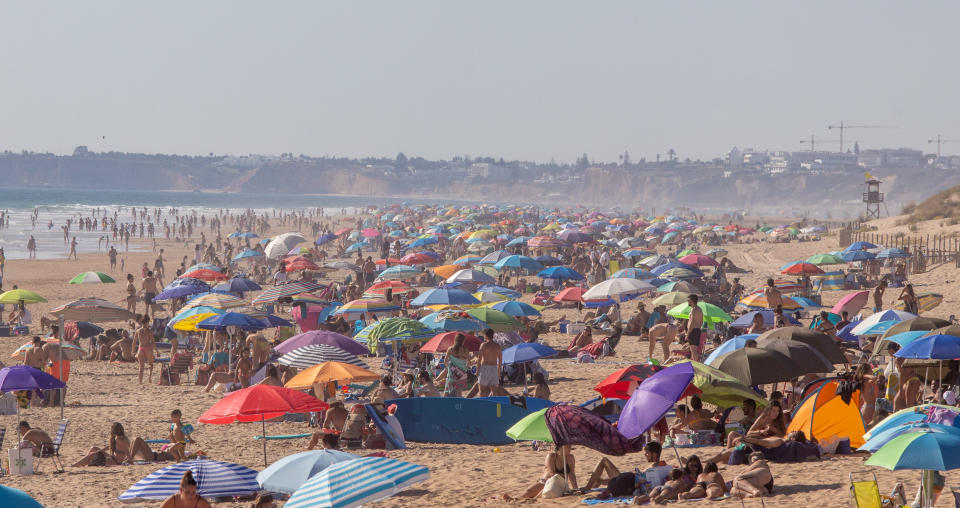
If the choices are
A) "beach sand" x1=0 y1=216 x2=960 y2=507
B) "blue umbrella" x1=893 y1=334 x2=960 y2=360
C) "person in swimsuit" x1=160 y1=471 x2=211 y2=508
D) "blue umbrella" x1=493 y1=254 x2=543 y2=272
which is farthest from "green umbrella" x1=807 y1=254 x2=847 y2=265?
"person in swimsuit" x1=160 y1=471 x2=211 y2=508

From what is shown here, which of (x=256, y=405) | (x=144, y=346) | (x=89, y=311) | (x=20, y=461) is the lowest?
(x=20, y=461)

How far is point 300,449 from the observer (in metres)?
11.9

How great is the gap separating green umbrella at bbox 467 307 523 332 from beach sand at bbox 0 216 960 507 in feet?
3.43

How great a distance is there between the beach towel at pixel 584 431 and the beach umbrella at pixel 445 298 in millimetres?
8656

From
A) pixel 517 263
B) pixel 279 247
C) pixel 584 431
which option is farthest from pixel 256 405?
pixel 279 247

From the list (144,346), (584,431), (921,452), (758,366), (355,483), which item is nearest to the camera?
(921,452)

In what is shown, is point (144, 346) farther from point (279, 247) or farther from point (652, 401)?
point (279, 247)

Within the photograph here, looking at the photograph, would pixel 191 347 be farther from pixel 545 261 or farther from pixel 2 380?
pixel 545 261

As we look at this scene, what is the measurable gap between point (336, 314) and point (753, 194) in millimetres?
177594

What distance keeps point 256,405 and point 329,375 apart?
2.32 metres

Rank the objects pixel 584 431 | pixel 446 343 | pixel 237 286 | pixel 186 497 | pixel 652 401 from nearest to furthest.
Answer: pixel 186 497, pixel 584 431, pixel 652 401, pixel 446 343, pixel 237 286

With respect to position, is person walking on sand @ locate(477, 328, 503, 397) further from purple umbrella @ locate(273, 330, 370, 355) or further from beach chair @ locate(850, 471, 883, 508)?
beach chair @ locate(850, 471, 883, 508)

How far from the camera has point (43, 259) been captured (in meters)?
45.2

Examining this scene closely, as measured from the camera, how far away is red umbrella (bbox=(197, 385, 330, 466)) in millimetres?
9867
